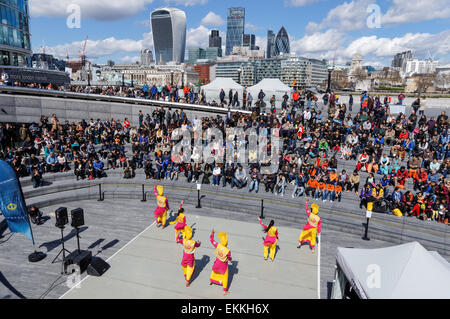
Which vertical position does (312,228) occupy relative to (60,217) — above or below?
below

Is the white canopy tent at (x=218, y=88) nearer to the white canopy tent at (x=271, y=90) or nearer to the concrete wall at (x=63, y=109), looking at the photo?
the white canopy tent at (x=271, y=90)

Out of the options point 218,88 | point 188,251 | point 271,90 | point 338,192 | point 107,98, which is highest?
A: point 218,88

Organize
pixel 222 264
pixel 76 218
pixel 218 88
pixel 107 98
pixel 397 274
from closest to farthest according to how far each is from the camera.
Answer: pixel 397 274, pixel 222 264, pixel 76 218, pixel 107 98, pixel 218 88

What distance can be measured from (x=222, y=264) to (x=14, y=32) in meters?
49.5

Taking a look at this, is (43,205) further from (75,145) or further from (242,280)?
(242,280)

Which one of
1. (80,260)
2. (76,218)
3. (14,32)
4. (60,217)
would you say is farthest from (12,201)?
(14,32)

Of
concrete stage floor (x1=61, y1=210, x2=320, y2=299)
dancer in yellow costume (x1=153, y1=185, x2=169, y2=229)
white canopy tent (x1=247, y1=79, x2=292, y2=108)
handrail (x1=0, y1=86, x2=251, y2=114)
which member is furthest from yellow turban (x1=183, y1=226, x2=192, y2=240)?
white canopy tent (x1=247, y1=79, x2=292, y2=108)

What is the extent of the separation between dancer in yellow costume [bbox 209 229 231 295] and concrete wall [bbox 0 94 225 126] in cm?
1760

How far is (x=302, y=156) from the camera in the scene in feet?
55.9

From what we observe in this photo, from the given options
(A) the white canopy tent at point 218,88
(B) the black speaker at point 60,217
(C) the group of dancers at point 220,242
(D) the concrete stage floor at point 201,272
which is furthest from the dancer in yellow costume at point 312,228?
(A) the white canopy tent at point 218,88

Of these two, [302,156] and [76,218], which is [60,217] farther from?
[302,156]

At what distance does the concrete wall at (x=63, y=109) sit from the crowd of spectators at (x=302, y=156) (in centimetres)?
233

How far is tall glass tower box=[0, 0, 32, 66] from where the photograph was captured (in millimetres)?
39812

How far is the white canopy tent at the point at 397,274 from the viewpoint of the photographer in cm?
545
